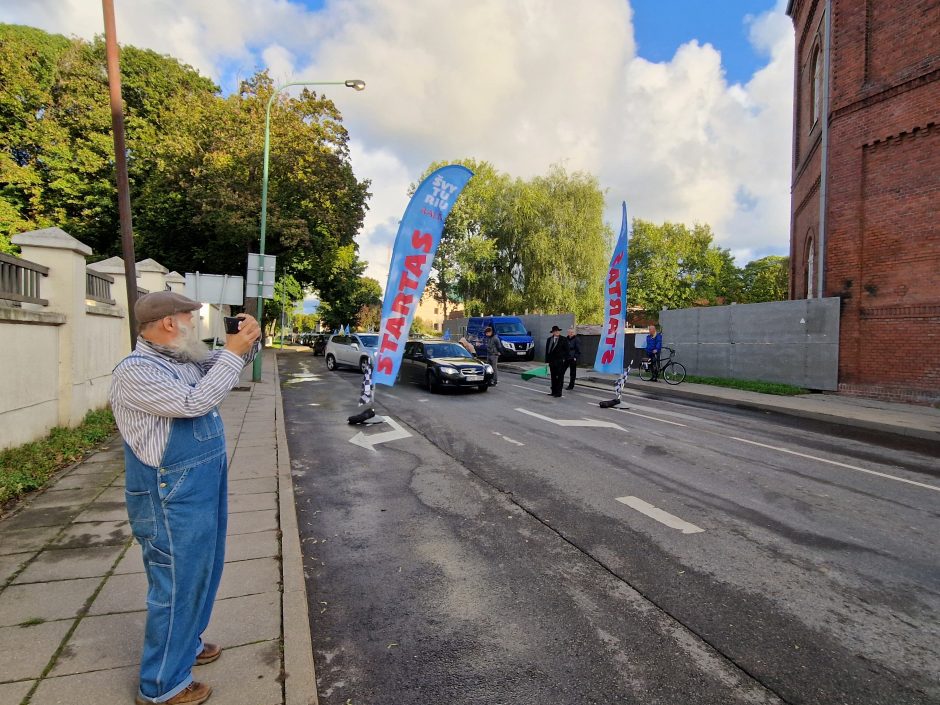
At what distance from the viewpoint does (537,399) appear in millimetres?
13227

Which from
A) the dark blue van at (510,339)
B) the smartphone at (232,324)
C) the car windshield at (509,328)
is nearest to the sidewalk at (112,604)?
the smartphone at (232,324)

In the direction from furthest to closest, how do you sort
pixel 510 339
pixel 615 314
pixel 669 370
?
pixel 510 339, pixel 669 370, pixel 615 314

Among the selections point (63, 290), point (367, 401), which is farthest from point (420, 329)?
point (63, 290)

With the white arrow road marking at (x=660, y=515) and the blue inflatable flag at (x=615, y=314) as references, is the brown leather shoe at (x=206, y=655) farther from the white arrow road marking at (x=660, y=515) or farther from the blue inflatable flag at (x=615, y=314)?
the blue inflatable flag at (x=615, y=314)

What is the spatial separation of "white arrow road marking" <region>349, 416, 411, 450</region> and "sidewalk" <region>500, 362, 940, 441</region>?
816cm

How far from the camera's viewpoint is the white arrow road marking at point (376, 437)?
26.5 feet

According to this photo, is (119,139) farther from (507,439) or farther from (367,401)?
(507,439)

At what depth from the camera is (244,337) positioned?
2316mm

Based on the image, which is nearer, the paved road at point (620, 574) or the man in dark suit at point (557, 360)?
the paved road at point (620, 574)

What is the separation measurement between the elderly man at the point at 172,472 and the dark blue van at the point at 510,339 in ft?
82.7

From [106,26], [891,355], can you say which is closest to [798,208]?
[891,355]

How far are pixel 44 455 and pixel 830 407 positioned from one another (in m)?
14.5

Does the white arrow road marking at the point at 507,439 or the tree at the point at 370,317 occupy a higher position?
the tree at the point at 370,317

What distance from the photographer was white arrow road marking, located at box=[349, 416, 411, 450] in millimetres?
8062
